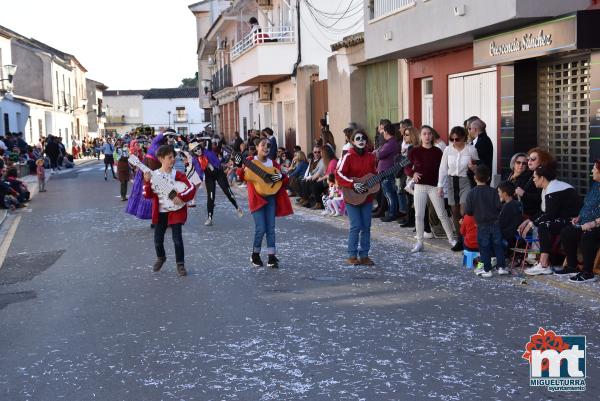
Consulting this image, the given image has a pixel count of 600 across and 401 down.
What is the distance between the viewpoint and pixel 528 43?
1225cm

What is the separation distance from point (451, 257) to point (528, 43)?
135 inches

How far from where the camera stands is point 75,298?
898cm

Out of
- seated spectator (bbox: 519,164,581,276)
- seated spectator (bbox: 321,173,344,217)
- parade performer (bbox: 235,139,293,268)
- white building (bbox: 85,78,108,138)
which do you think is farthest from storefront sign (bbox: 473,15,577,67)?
white building (bbox: 85,78,108,138)

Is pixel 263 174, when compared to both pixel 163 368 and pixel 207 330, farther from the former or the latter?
pixel 163 368

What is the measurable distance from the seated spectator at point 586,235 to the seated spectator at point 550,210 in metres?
0.19

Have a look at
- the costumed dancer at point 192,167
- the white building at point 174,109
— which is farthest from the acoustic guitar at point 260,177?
the white building at point 174,109

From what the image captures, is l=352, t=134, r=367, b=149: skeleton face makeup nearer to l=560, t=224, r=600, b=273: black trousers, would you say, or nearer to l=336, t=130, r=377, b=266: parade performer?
l=336, t=130, r=377, b=266: parade performer

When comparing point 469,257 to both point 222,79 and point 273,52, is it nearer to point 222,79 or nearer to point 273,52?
point 273,52

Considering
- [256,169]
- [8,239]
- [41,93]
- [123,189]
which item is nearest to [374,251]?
[256,169]

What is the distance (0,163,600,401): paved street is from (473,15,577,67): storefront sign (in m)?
3.24

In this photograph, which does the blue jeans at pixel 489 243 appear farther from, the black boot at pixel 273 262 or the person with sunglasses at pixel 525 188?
the black boot at pixel 273 262

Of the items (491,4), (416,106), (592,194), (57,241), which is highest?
(491,4)

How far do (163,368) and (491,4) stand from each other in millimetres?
8367

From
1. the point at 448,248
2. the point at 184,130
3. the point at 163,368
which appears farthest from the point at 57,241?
the point at 184,130
